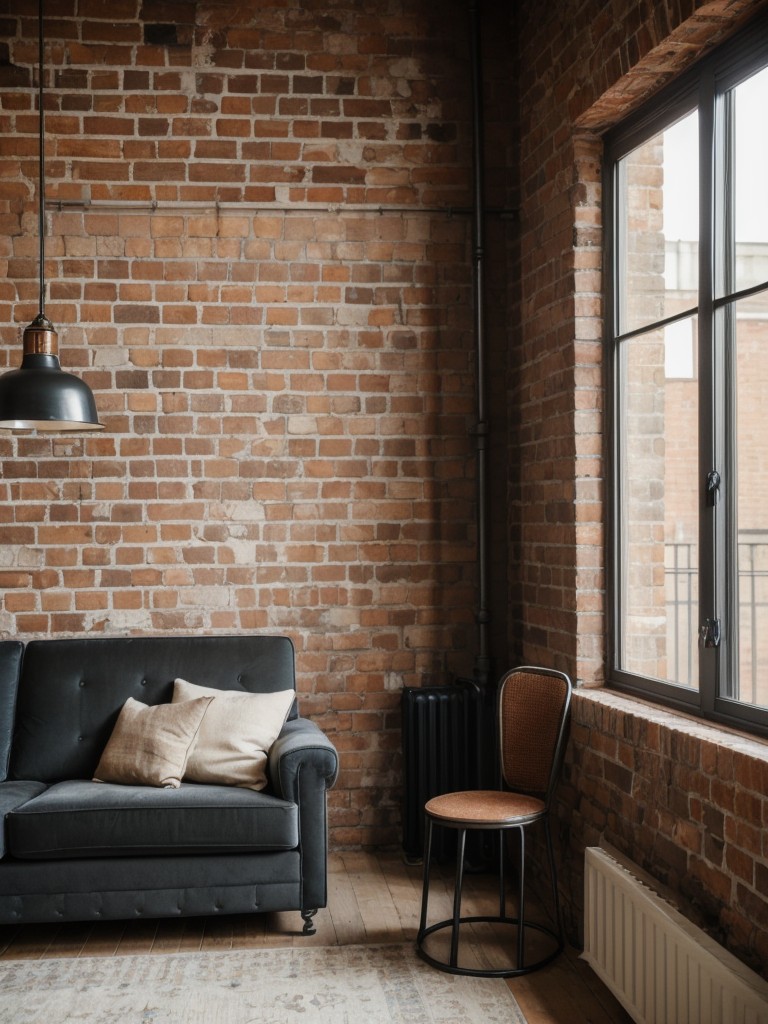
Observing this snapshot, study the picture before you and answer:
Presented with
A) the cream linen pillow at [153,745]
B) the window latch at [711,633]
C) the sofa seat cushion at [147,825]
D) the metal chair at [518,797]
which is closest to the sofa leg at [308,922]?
the sofa seat cushion at [147,825]

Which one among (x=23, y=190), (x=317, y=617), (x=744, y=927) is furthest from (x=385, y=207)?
(x=744, y=927)

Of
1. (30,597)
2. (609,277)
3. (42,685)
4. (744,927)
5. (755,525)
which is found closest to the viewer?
(744,927)

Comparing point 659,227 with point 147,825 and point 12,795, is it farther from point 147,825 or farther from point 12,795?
point 12,795

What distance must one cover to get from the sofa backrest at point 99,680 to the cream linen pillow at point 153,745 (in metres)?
0.18

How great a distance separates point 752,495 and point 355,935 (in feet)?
6.70

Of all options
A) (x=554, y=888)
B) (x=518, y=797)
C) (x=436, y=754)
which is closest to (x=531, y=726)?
(x=518, y=797)

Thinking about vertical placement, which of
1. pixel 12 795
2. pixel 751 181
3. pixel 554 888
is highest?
pixel 751 181

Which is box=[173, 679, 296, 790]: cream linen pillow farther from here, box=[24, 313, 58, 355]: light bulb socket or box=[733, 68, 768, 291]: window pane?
box=[733, 68, 768, 291]: window pane

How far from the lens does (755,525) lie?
2789mm

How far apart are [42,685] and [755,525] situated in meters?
2.78

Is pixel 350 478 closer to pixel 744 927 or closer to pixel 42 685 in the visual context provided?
pixel 42 685

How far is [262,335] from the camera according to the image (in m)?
4.38

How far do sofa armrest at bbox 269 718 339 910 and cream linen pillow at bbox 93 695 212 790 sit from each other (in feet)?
1.33

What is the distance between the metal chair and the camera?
3.18 m
